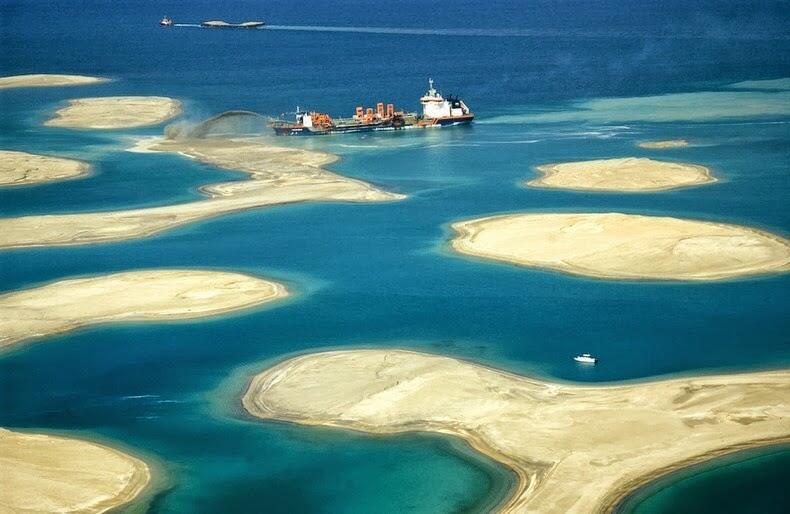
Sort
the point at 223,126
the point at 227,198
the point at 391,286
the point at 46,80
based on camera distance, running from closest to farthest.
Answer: the point at 391,286
the point at 227,198
the point at 223,126
the point at 46,80

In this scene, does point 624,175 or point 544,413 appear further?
point 624,175

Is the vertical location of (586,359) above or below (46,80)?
below

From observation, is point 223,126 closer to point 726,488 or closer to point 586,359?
point 586,359

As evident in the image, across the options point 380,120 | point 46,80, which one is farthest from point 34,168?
point 46,80

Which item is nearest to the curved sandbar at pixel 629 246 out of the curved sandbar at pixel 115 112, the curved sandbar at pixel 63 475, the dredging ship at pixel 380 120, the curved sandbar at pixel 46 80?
the curved sandbar at pixel 63 475

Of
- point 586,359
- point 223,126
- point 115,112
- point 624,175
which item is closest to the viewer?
point 586,359
